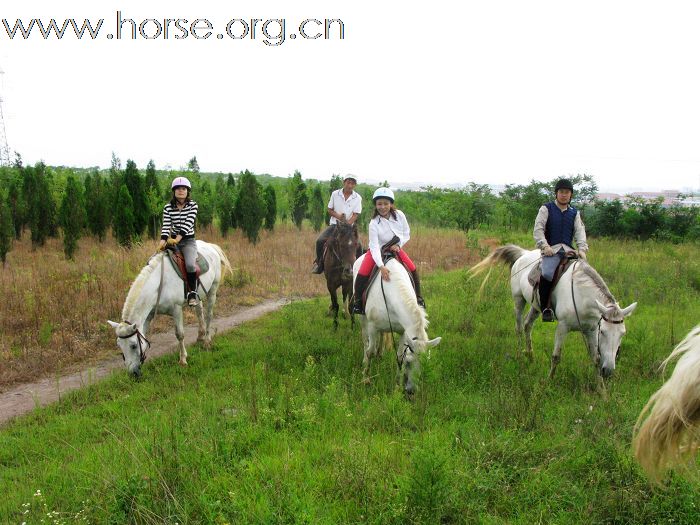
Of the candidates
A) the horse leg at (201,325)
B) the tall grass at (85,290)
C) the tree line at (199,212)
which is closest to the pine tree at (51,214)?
the tree line at (199,212)

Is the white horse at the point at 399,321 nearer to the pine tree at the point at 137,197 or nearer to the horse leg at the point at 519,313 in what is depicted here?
the horse leg at the point at 519,313

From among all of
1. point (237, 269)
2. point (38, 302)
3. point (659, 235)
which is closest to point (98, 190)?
point (237, 269)

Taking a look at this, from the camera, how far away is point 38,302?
8.25 meters

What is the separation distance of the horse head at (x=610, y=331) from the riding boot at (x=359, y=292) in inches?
105

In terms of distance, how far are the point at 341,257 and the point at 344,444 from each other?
427cm

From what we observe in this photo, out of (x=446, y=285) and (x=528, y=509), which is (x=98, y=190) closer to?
(x=446, y=285)

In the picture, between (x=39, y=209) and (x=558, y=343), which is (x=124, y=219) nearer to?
(x=39, y=209)

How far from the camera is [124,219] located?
1502 cm

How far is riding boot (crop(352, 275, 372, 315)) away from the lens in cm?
592

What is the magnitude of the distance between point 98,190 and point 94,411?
14546mm

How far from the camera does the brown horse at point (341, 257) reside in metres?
7.64

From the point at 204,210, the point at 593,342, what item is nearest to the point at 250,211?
the point at 204,210

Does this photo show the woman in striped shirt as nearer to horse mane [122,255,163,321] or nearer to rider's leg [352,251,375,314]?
horse mane [122,255,163,321]

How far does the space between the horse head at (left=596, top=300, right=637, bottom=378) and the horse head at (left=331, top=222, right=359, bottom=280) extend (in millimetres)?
3681
